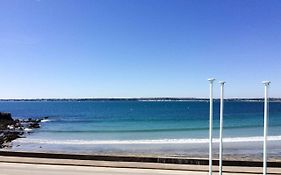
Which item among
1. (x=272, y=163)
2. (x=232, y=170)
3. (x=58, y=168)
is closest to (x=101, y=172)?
(x=58, y=168)

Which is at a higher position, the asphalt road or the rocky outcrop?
the asphalt road

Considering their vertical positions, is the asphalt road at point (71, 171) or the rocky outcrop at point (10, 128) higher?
the asphalt road at point (71, 171)

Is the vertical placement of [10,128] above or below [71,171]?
below

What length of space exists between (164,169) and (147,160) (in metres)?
2.00

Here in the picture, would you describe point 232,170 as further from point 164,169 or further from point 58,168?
point 58,168

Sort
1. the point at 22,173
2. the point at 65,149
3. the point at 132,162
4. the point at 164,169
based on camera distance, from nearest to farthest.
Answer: the point at 22,173 < the point at 164,169 < the point at 132,162 < the point at 65,149

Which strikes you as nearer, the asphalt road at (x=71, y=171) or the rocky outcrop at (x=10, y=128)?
the asphalt road at (x=71, y=171)

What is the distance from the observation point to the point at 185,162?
769 inches

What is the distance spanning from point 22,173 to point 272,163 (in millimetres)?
12363

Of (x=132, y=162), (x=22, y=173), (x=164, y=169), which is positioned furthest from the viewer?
(x=132, y=162)

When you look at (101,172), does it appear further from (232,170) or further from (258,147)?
(258,147)

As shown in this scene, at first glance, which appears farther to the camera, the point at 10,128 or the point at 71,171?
the point at 10,128

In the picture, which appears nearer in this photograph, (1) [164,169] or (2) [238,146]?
(1) [164,169]

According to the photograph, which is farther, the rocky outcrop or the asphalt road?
the rocky outcrop
